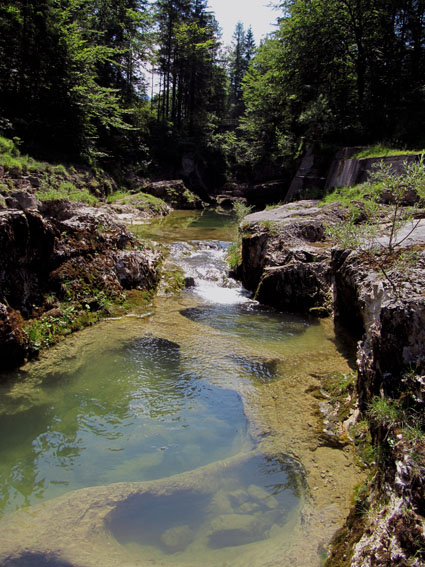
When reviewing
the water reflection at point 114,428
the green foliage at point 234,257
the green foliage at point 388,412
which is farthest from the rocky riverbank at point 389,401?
the green foliage at point 234,257

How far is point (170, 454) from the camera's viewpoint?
4.08 m

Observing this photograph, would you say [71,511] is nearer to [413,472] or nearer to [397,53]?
[413,472]

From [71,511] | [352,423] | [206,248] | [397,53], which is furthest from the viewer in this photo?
[397,53]

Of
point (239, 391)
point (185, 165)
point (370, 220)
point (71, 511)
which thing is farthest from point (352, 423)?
point (185, 165)

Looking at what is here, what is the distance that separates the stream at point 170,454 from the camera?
304 cm

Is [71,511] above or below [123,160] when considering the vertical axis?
below

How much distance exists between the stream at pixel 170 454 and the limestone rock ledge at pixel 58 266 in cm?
65

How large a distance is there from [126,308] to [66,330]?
5.53 feet

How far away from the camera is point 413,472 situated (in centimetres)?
277

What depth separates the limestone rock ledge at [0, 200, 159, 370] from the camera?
242 inches

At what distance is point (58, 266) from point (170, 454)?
490 centimetres

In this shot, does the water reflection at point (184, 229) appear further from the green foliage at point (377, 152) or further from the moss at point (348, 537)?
the moss at point (348, 537)

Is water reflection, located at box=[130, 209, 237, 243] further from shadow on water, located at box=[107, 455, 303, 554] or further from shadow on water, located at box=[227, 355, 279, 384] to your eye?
shadow on water, located at box=[107, 455, 303, 554]

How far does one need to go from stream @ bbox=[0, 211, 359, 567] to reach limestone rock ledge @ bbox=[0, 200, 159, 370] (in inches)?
25.6
